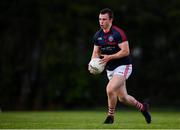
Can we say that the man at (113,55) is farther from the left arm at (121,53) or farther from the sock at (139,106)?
the sock at (139,106)

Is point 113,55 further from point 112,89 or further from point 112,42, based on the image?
point 112,89

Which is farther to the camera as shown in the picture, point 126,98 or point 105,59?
point 126,98

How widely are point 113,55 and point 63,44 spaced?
73.6 ft

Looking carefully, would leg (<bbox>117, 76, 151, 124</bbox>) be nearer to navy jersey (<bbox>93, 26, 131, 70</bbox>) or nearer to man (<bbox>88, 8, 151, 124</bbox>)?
man (<bbox>88, 8, 151, 124</bbox>)

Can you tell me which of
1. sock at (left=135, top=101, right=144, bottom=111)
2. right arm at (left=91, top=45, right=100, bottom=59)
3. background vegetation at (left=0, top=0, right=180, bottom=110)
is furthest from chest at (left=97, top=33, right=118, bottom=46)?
background vegetation at (left=0, top=0, right=180, bottom=110)

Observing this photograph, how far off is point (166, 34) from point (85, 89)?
5496 mm

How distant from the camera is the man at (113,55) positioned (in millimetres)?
13672

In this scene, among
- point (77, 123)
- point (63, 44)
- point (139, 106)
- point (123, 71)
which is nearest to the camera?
point (123, 71)

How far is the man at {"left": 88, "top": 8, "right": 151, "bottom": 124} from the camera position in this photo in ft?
44.9

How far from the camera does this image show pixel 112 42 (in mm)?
13789

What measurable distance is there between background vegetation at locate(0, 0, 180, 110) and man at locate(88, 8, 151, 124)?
21014 millimetres

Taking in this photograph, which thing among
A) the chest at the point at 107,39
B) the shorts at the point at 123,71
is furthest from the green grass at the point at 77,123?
the chest at the point at 107,39

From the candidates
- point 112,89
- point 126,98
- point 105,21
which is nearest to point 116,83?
point 112,89

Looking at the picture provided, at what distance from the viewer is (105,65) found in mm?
13984
